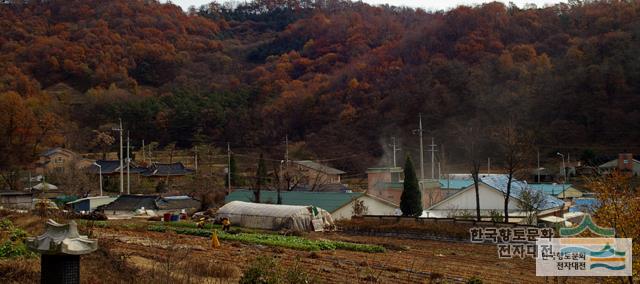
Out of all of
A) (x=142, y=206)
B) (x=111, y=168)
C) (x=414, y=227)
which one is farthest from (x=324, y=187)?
(x=414, y=227)

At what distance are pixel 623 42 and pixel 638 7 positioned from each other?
9084mm

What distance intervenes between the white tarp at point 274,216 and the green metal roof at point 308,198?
6.81 feet

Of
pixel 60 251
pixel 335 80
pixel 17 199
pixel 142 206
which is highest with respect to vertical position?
pixel 335 80

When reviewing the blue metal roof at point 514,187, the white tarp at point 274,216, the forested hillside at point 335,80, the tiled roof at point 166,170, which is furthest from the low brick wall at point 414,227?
the forested hillside at point 335,80

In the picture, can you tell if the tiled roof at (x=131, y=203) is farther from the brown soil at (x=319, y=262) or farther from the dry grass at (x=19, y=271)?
the dry grass at (x=19, y=271)

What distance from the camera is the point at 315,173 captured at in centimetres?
4306

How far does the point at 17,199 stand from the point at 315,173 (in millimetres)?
20759

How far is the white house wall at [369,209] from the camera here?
27.9 m

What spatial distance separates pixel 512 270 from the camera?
1455cm

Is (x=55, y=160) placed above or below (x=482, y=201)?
above

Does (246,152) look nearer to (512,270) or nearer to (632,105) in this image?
(632,105)

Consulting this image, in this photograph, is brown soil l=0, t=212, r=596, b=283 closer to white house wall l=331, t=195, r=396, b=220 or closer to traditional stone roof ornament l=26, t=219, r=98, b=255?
traditional stone roof ornament l=26, t=219, r=98, b=255

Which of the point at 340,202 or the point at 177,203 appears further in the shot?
the point at 177,203

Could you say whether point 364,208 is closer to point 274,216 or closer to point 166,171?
point 274,216
